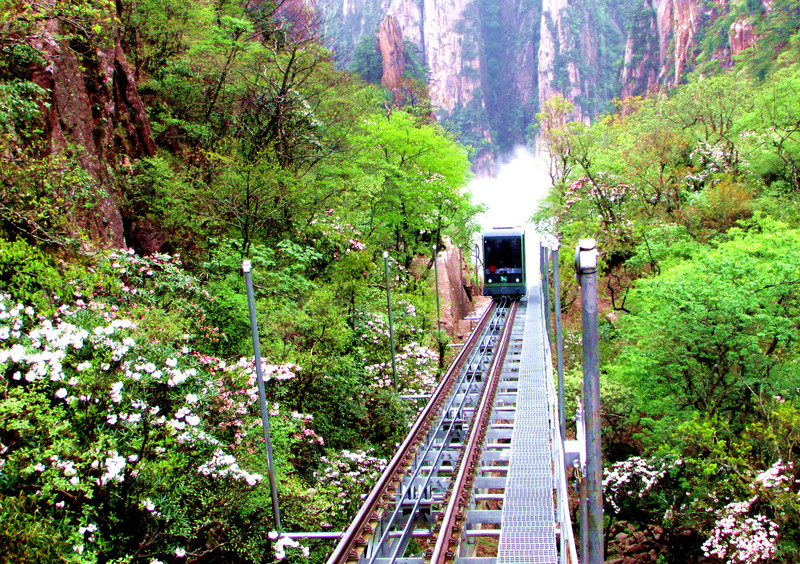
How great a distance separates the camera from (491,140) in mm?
120125

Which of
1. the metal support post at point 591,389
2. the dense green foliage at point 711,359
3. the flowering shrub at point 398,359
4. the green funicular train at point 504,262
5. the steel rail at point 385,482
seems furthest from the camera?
the green funicular train at point 504,262

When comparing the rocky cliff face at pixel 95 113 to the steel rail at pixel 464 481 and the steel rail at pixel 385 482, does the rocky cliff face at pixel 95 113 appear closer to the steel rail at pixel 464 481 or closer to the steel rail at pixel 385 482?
the steel rail at pixel 385 482

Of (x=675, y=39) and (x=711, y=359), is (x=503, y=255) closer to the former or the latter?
(x=711, y=359)

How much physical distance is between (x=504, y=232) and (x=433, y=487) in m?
14.4

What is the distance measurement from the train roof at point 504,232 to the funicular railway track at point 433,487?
8.86 metres

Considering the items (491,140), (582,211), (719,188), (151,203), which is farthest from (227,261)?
(491,140)

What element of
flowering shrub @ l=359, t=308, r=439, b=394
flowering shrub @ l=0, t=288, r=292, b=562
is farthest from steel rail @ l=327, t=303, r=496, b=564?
flowering shrub @ l=0, t=288, r=292, b=562

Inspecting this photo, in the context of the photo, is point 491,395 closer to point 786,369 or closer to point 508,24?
point 786,369

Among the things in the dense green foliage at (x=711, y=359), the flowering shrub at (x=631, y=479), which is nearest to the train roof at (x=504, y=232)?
the dense green foliage at (x=711, y=359)

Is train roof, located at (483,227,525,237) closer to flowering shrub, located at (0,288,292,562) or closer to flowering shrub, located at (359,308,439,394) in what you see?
flowering shrub, located at (359,308,439,394)

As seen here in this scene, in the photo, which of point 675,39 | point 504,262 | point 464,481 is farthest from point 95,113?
point 675,39

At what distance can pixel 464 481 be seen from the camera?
802cm

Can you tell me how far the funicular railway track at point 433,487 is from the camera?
6.67 metres

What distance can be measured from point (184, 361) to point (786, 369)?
1314 cm
